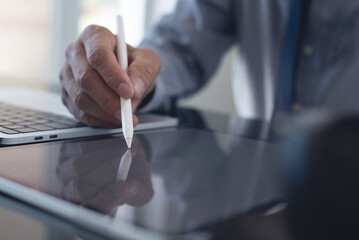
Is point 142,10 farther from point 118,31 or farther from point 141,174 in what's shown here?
point 141,174

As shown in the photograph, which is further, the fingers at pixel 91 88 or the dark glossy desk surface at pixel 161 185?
the fingers at pixel 91 88

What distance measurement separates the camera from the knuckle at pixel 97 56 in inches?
14.6

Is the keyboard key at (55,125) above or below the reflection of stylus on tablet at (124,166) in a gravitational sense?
below

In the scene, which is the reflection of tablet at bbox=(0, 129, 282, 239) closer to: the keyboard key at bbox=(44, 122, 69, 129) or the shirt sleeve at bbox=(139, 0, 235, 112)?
the keyboard key at bbox=(44, 122, 69, 129)

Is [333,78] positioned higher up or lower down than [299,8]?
lower down

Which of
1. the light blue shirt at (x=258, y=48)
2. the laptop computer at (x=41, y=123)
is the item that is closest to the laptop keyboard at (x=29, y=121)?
the laptop computer at (x=41, y=123)

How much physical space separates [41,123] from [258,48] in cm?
60

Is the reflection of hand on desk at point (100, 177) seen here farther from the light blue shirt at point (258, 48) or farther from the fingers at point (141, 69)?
the light blue shirt at point (258, 48)

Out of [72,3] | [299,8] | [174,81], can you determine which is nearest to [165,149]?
[174,81]

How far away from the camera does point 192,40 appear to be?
0.80 metres

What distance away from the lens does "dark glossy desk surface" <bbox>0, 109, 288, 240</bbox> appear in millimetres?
184

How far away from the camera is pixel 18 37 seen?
1.34m

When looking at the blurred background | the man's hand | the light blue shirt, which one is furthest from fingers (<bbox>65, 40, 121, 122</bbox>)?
the blurred background

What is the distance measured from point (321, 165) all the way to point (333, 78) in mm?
531
